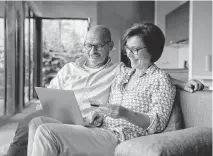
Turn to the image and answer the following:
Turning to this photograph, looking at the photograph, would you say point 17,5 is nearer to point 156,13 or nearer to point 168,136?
point 156,13

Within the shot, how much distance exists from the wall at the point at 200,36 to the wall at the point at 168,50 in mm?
1656

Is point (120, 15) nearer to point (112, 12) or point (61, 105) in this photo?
point (112, 12)

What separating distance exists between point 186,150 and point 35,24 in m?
6.94

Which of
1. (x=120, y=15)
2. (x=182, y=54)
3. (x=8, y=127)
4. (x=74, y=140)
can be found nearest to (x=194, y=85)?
(x=74, y=140)

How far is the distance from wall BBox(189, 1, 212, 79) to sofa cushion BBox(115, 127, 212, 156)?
149 inches

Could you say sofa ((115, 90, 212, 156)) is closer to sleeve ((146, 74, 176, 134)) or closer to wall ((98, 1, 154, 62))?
sleeve ((146, 74, 176, 134))

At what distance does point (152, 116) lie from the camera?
1.54 meters

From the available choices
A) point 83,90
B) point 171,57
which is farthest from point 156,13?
point 83,90

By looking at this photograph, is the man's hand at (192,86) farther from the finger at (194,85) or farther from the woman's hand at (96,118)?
the woman's hand at (96,118)

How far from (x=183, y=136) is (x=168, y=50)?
5.83 m

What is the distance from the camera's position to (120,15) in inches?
282

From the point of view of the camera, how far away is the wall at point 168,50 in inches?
268

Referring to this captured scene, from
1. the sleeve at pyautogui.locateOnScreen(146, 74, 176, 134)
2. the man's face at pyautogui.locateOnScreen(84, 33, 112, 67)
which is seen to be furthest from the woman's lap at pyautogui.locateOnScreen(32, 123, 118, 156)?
the man's face at pyautogui.locateOnScreen(84, 33, 112, 67)

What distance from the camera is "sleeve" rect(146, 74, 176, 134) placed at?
5.07 ft
